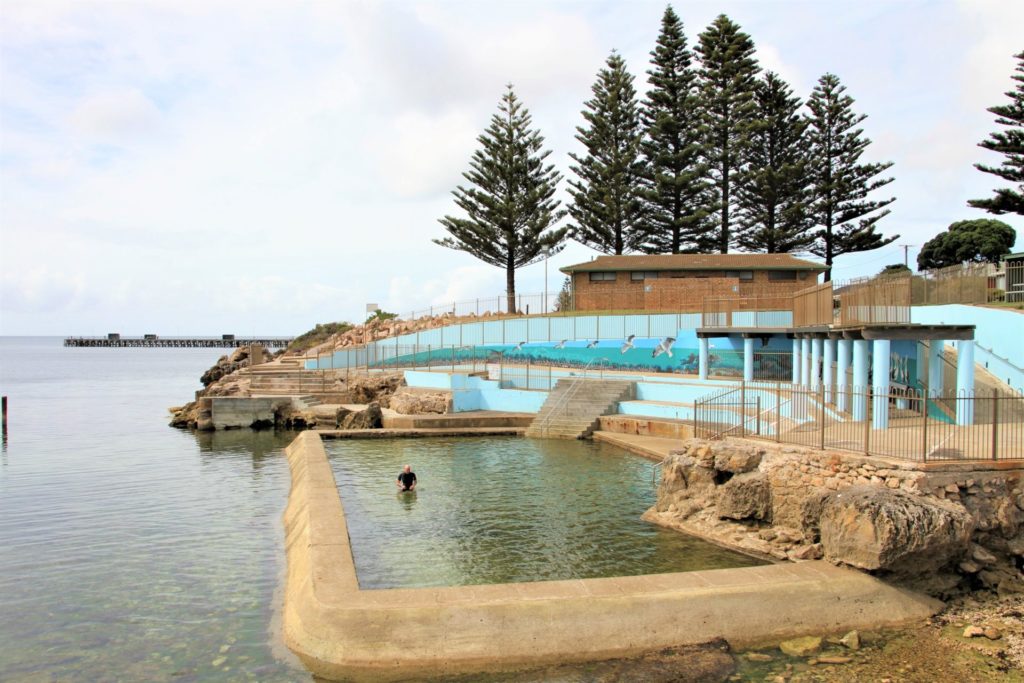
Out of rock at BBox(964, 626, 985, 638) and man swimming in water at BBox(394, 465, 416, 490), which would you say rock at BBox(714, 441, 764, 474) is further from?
man swimming in water at BBox(394, 465, 416, 490)

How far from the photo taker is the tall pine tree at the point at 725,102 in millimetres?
45688

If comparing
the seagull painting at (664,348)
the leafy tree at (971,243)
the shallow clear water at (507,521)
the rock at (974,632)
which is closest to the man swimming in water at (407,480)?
the shallow clear water at (507,521)

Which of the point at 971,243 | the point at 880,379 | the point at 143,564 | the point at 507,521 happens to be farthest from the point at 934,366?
the point at 971,243

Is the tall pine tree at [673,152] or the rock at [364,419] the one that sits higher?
the tall pine tree at [673,152]

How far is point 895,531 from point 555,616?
472 cm

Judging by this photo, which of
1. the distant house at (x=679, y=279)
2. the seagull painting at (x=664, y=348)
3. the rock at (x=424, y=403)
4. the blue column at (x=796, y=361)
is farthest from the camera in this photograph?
the distant house at (x=679, y=279)

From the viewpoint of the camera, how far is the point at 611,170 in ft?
153

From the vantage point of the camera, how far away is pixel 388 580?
10680 mm

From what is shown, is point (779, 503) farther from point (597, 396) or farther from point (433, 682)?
point (597, 396)

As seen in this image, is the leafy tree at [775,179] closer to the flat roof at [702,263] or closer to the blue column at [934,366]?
the flat roof at [702,263]

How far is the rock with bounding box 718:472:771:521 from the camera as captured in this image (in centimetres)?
1252

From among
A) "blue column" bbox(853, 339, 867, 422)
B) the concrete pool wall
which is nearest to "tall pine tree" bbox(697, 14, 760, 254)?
"blue column" bbox(853, 339, 867, 422)

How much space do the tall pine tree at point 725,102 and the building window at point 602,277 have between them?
10243mm

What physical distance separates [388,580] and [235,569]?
3.04 meters
